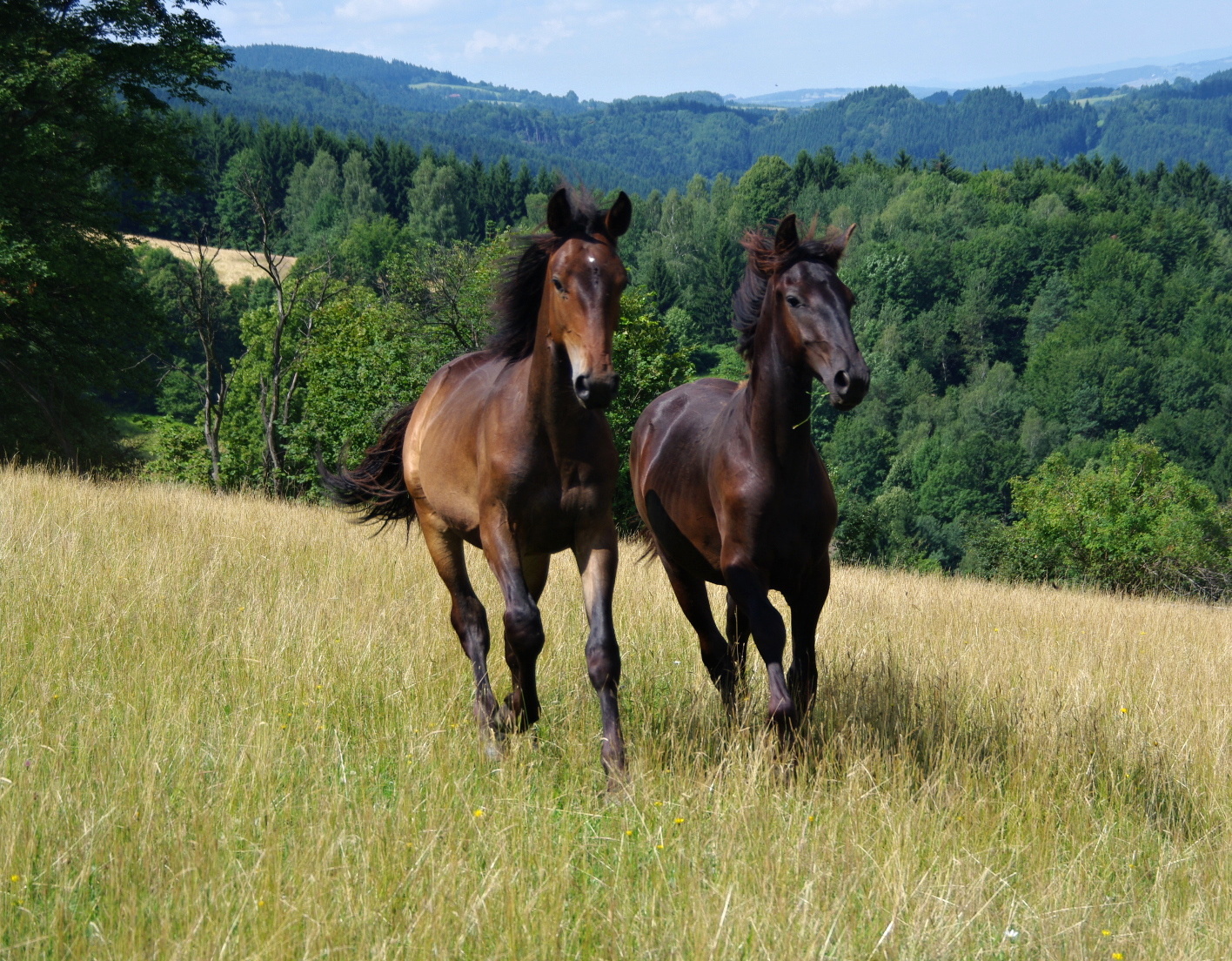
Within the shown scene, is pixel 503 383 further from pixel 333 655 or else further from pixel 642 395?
pixel 642 395

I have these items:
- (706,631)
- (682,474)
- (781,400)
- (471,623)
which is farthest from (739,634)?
(781,400)

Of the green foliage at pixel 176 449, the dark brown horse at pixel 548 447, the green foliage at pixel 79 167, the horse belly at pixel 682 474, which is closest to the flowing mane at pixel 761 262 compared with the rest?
the horse belly at pixel 682 474

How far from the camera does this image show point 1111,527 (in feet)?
127

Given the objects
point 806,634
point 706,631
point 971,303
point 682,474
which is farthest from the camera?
point 971,303

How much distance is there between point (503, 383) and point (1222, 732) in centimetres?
413

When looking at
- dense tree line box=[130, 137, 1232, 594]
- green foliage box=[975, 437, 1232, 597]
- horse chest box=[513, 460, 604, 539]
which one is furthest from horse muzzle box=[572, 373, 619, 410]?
dense tree line box=[130, 137, 1232, 594]

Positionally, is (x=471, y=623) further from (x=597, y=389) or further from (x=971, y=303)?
(x=971, y=303)

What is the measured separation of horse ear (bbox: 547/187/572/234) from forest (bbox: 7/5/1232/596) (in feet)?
1.32

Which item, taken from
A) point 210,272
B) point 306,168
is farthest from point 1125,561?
point 306,168

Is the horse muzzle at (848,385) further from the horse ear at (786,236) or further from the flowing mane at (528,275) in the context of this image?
the flowing mane at (528,275)

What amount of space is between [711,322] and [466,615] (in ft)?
318

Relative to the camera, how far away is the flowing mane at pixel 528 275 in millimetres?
4375

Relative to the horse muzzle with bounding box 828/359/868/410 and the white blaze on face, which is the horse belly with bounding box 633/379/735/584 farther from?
the white blaze on face

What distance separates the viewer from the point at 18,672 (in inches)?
199
